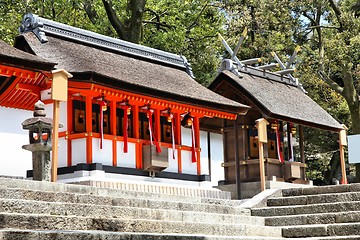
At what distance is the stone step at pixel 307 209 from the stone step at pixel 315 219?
42cm

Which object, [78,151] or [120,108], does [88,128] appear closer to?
[78,151]

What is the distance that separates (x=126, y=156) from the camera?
54.0 feet

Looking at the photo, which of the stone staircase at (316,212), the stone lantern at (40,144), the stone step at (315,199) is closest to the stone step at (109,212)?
the stone staircase at (316,212)

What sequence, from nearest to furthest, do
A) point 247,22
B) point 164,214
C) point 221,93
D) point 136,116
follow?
point 164,214 < point 136,116 < point 221,93 < point 247,22

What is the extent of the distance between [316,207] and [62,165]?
A: 6162 millimetres

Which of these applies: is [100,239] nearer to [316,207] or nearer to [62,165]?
[316,207]

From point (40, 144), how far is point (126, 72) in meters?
4.84

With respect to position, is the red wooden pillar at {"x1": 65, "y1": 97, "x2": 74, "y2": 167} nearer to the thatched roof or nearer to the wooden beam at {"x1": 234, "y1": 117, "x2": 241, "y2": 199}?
the thatched roof

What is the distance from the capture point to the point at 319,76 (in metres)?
27.4

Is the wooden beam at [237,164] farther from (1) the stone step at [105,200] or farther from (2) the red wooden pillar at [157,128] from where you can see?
(1) the stone step at [105,200]

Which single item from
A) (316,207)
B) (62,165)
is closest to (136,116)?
(62,165)

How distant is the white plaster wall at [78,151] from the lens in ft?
50.9

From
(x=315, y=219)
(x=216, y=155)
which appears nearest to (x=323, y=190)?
(x=315, y=219)

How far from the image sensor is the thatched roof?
15.1m
